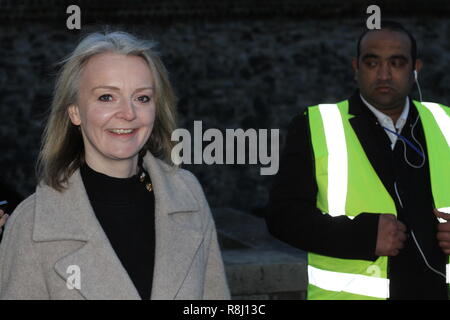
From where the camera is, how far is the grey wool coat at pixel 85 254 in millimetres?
2675

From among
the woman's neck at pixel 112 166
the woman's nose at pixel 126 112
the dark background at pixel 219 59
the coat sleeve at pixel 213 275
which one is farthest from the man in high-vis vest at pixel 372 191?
the dark background at pixel 219 59

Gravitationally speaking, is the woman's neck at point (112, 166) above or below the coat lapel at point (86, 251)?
above

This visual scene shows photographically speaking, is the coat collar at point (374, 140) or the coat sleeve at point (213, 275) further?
the coat collar at point (374, 140)

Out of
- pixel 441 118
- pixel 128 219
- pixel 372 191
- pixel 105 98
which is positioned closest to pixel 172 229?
pixel 128 219

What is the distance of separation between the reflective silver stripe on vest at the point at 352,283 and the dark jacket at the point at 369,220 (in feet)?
0.15

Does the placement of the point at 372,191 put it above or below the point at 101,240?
above

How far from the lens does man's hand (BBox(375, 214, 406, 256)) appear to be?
3199 mm

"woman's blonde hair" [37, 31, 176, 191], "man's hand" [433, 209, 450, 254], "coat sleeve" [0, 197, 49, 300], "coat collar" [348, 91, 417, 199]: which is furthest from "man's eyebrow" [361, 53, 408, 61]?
"coat sleeve" [0, 197, 49, 300]

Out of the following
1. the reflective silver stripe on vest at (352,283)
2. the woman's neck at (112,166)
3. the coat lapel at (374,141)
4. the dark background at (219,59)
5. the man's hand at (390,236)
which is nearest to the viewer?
the woman's neck at (112,166)

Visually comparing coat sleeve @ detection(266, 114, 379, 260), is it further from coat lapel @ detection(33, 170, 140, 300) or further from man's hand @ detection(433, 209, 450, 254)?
coat lapel @ detection(33, 170, 140, 300)

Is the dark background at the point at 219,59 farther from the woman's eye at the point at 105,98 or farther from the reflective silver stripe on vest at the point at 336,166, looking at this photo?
the woman's eye at the point at 105,98

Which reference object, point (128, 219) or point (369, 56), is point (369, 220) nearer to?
point (369, 56)

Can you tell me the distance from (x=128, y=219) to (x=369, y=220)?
0.94 metres

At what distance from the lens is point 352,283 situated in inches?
133
